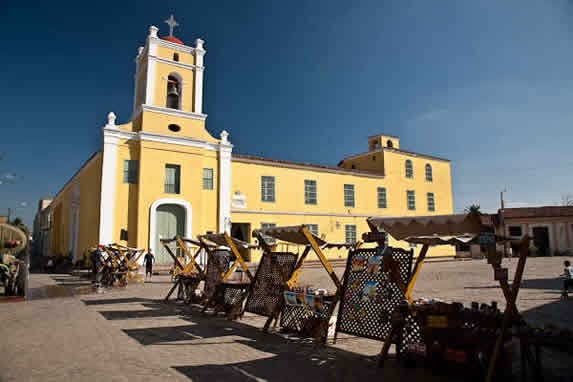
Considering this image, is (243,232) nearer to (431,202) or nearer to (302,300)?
(431,202)

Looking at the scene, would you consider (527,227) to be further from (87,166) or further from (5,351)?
(5,351)

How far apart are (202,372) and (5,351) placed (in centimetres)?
307

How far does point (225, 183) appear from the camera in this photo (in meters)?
22.2

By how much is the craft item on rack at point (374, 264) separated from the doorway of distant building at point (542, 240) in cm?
A: 3949

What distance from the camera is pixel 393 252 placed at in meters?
5.18

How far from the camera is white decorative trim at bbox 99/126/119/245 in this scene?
18.5 m

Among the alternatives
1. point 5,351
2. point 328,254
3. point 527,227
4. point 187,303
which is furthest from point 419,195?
point 5,351

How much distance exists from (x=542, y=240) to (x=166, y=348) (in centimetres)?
4266

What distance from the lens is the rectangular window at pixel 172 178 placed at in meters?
20.6

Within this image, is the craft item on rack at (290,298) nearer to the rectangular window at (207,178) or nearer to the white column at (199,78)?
the rectangular window at (207,178)

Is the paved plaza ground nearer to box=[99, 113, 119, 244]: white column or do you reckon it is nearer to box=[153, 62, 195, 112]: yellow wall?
box=[99, 113, 119, 244]: white column

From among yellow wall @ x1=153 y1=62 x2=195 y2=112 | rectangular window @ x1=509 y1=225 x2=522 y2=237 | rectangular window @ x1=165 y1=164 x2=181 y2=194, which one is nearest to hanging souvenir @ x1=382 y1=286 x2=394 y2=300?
rectangular window @ x1=165 y1=164 x2=181 y2=194

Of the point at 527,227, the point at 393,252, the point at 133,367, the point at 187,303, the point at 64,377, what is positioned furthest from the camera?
the point at 527,227

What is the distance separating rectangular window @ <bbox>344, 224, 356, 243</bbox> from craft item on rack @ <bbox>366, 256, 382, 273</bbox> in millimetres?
21734
